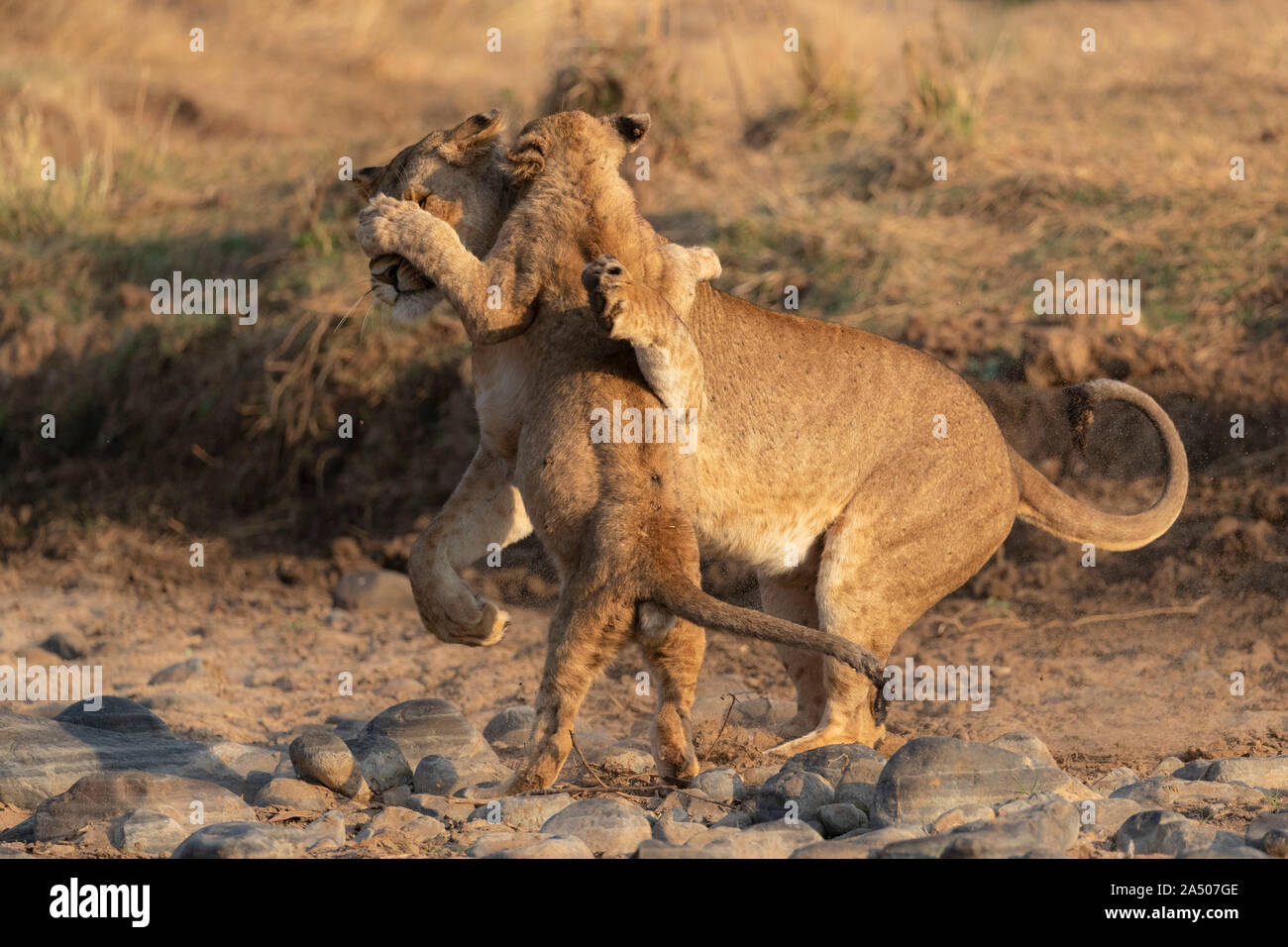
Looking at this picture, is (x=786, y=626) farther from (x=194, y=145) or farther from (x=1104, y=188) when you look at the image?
(x=194, y=145)

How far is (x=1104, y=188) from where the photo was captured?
9836 millimetres

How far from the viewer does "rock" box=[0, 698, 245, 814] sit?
17.1 feet

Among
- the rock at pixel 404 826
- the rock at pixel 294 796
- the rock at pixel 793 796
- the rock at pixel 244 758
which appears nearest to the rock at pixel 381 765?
the rock at pixel 294 796

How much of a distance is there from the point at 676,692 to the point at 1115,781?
171cm

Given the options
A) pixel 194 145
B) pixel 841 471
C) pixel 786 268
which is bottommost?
pixel 841 471

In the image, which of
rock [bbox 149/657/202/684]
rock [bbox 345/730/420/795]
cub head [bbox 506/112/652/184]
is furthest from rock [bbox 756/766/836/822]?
rock [bbox 149/657/202/684]

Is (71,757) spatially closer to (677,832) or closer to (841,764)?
(677,832)

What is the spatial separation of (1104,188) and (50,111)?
8.99 metres

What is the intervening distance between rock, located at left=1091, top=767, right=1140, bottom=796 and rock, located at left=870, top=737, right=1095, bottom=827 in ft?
1.38

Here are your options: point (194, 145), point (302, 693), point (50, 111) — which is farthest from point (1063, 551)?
point (50, 111)

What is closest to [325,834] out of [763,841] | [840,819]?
[763,841]

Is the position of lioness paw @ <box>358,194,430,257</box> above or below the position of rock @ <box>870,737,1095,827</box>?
above

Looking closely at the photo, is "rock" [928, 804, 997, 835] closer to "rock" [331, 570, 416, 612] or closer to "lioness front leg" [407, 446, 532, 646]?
"lioness front leg" [407, 446, 532, 646]

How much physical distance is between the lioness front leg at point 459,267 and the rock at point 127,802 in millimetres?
1751
